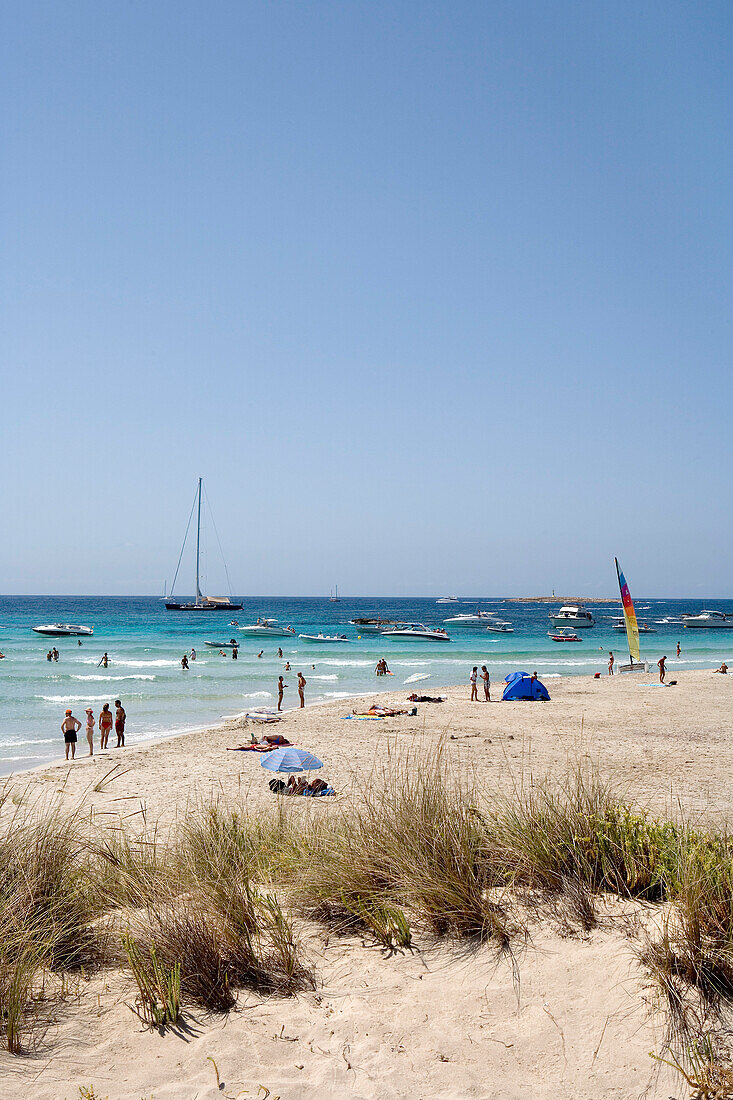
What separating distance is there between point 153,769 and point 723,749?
12.7 m

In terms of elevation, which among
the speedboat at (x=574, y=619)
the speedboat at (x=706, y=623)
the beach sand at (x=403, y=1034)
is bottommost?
the speedboat at (x=706, y=623)

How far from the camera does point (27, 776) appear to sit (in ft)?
45.6

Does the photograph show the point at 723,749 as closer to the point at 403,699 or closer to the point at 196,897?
the point at 403,699

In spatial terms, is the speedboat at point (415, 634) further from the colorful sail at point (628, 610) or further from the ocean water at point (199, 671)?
the colorful sail at point (628, 610)

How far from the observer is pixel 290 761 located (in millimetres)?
13227

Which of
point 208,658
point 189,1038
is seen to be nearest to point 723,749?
point 189,1038

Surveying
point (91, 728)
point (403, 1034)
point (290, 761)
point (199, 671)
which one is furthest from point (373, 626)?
point (403, 1034)

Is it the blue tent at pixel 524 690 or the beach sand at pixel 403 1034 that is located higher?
the beach sand at pixel 403 1034

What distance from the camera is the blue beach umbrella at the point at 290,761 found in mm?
13062

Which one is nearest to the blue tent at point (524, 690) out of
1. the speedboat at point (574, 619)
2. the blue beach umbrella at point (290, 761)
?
the blue beach umbrella at point (290, 761)

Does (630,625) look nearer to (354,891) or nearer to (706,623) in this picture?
(354,891)

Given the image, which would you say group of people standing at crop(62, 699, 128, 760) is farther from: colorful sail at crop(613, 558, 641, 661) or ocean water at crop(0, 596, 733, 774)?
colorful sail at crop(613, 558, 641, 661)

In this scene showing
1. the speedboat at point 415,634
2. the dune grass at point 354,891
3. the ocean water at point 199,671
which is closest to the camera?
the dune grass at point 354,891

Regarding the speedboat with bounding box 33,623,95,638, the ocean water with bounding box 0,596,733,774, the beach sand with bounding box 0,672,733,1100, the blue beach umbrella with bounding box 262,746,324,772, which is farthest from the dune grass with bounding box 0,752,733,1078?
the speedboat with bounding box 33,623,95,638
